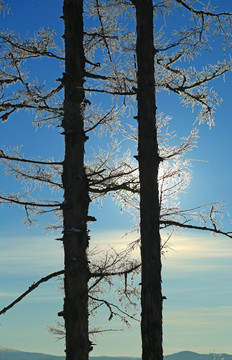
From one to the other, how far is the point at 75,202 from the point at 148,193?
167 centimetres

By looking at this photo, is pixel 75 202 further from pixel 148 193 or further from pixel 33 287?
pixel 33 287

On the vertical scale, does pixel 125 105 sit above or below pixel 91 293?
above

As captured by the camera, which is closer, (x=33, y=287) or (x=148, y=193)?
(x=148, y=193)

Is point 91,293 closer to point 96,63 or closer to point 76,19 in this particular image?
point 96,63

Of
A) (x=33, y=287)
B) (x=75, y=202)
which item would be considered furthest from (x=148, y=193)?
(x=33, y=287)

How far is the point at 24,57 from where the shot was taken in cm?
1078

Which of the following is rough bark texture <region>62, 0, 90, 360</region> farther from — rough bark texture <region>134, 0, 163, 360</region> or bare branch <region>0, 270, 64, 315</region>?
rough bark texture <region>134, 0, 163, 360</region>

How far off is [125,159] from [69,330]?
3.75 metres

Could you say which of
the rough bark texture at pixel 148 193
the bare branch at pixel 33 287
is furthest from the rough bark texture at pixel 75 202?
the rough bark texture at pixel 148 193

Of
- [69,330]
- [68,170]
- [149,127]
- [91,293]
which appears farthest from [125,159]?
[69,330]

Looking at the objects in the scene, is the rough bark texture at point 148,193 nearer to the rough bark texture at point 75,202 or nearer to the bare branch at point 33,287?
the rough bark texture at point 75,202

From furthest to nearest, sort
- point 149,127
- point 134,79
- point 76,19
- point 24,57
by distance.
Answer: point 24,57 → point 76,19 → point 134,79 → point 149,127

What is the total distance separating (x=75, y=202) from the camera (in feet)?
28.9

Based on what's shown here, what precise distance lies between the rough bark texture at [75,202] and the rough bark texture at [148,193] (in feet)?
4.90
